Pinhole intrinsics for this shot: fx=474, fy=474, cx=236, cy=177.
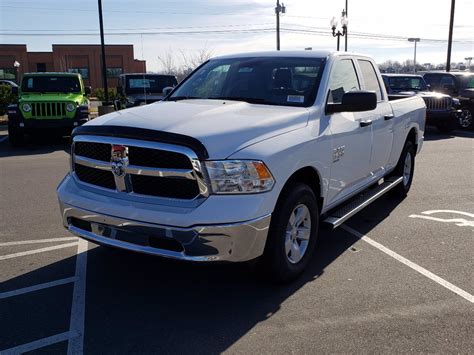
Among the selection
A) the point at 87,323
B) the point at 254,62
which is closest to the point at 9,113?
the point at 254,62

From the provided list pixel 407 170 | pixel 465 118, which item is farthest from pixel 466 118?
pixel 407 170

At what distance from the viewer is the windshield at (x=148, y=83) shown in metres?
16.3

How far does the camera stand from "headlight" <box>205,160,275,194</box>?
3311mm

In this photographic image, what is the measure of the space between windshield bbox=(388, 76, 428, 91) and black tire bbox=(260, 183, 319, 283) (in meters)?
13.0

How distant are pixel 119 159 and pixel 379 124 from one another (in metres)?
3.22

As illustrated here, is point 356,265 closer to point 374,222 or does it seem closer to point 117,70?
point 374,222

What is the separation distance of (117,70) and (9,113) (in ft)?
166

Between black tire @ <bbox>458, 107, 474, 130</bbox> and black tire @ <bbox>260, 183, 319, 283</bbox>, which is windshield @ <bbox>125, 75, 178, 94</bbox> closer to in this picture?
black tire @ <bbox>458, 107, 474, 130</bbox>

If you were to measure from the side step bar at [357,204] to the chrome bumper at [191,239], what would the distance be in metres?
1.28

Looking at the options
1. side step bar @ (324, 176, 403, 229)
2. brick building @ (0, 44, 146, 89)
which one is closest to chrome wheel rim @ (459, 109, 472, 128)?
side step bar @ (324, 176, 403, 229)

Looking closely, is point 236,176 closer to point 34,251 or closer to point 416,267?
point 416,267

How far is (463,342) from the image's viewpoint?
10.4 feet

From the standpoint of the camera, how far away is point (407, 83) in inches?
629

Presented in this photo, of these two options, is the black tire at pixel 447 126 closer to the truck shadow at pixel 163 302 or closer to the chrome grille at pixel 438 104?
the chrome grille at pixel 438 104
